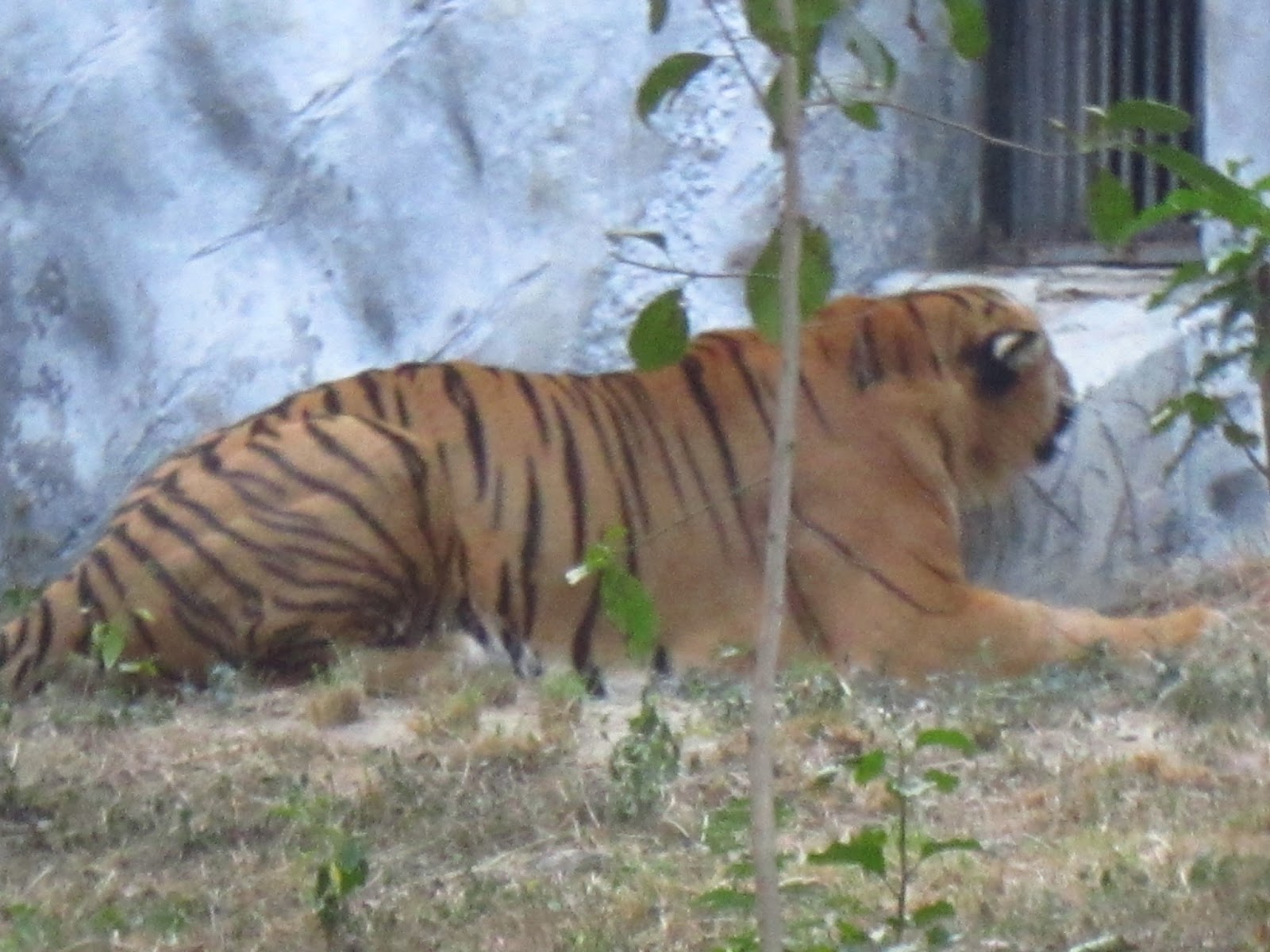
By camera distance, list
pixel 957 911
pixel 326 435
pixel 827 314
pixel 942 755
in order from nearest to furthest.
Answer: pixel 957 911 → pixel 942 755 → pixel 326 435 → pixel 827 314

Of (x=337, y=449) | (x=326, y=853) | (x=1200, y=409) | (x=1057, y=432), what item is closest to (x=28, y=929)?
(x=326, y=853)

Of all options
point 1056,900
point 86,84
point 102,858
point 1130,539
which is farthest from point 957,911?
point 86,84

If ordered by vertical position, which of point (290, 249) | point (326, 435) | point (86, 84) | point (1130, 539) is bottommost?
point (1130, 539)

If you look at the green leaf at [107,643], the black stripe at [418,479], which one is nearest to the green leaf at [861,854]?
the green leaf at [107,643]

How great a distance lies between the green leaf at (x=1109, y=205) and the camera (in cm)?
241

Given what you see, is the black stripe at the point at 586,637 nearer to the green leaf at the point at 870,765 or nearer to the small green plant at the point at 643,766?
the small green plant at the point at 643,766

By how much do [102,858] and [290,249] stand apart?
10.1ft

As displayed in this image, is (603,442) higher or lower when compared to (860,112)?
lower

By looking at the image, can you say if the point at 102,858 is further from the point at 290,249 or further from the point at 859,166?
the point at 859,166

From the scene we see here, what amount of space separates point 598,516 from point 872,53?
3128 mm

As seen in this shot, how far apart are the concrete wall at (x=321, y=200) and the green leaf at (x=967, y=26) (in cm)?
397

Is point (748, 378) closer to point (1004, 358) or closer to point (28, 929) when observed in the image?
point (1004, 358)

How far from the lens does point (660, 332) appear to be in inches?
90.0

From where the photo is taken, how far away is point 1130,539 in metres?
6.07
